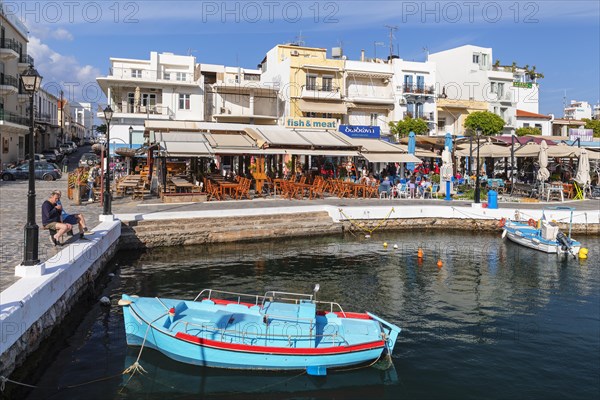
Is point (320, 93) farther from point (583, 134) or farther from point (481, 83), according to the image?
point (583, 134)

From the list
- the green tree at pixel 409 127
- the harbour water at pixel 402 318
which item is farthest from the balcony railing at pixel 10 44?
the harbour water at pixel 402 318

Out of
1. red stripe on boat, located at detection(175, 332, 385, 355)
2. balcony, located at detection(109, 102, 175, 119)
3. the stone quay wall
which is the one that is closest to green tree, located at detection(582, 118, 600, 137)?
balcony, located at detection(109, 102, 175, 119)

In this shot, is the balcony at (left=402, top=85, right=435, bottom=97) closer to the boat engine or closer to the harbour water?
the harbour water

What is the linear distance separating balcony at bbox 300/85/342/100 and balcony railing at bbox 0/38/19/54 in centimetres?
2633

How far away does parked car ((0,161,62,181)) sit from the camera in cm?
3626

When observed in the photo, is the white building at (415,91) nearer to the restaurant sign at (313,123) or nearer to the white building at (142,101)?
the restaurant sign at (313,123)

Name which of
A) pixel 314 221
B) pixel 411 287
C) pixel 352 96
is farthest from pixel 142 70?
pixel 411 287

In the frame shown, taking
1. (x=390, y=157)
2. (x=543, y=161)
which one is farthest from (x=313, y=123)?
(x=543, y=161)

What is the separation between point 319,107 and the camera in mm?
44031

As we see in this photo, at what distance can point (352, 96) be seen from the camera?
45.3 metres

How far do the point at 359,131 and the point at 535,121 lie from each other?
29.7 m

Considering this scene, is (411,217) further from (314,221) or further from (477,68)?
(477,68)

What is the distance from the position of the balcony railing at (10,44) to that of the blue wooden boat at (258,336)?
141 feet

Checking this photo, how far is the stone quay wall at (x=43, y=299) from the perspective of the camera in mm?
7527
